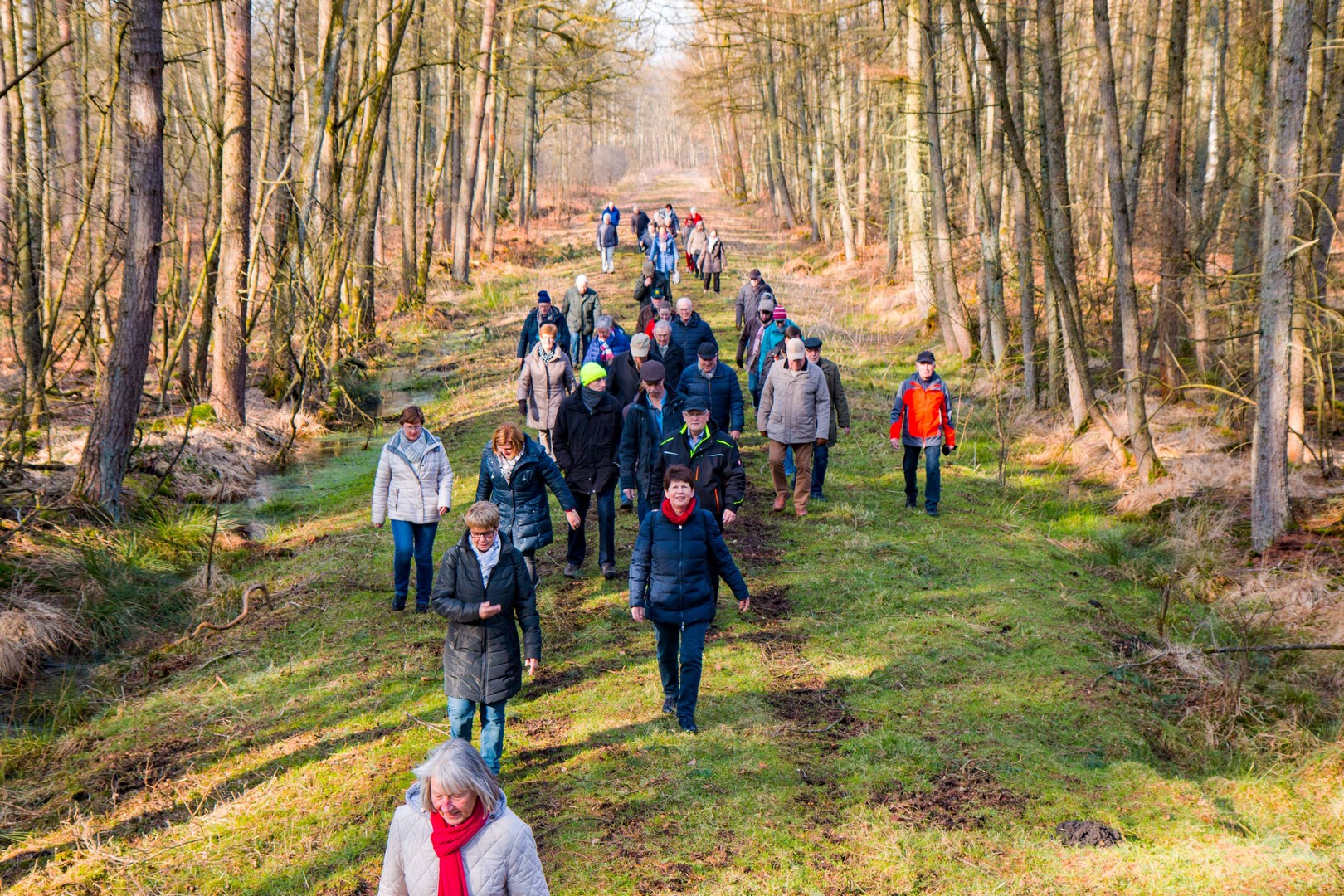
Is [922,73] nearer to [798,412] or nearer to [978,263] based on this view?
[978,263]

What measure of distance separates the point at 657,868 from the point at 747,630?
10.9ft

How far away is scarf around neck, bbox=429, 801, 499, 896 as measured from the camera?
11.4 feet

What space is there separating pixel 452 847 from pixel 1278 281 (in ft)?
30.8

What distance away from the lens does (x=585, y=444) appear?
353 inches

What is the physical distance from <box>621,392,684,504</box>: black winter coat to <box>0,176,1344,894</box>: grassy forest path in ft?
3.84

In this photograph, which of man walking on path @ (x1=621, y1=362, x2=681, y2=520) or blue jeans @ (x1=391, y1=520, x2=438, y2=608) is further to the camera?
man walking on path @ (x1=621, y1=362, x2=681, y2=520)

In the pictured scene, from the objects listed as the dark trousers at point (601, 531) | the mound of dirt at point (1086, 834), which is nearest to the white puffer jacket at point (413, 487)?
the dark trousers at point (601, 531)

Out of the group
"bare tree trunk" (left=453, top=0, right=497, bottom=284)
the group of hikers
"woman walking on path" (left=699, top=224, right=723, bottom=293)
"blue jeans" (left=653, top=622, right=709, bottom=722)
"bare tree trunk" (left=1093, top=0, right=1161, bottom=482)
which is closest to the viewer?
the group of hikers

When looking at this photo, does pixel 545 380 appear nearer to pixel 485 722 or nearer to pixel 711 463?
pixel 711 463

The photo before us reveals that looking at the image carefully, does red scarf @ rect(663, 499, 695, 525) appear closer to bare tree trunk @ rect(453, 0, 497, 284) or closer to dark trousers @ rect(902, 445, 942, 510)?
dark trousers @ rect(902, 445, 942, 510)

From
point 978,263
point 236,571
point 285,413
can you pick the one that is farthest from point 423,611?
point 978,263

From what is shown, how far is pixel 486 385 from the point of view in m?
18.0

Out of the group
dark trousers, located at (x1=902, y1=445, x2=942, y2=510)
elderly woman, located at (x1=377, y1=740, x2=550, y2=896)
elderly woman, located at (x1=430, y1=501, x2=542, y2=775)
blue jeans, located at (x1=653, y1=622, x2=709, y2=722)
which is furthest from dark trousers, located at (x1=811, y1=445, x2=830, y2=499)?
elderly woman, located at (x1=377, y1=740, x2=550, y2=896)

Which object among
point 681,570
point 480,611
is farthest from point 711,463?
→ point 480,611
